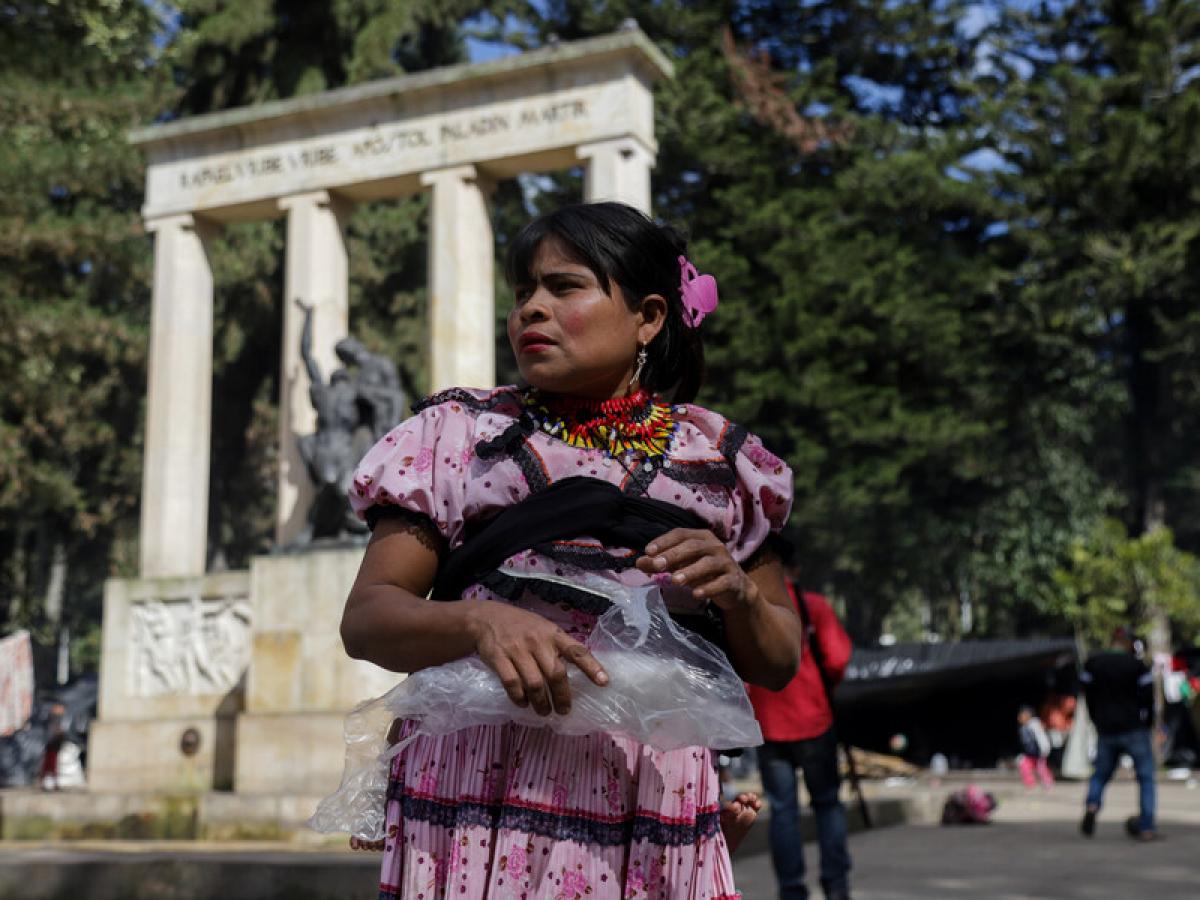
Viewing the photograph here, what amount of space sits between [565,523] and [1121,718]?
10.1 metres

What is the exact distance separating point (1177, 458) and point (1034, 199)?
57.1 feet

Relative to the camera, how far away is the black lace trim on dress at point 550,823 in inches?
79.2

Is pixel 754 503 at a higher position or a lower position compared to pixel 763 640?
higher

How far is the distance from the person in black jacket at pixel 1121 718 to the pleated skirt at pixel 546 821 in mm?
9826

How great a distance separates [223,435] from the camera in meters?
28.2

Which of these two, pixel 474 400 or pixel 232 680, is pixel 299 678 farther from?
pixel 474 400

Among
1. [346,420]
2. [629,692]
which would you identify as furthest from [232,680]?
[629,692]

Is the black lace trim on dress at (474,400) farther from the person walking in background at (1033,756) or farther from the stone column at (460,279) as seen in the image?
the person walking in background at (1033,756)

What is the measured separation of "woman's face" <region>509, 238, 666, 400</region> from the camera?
7.09 ft

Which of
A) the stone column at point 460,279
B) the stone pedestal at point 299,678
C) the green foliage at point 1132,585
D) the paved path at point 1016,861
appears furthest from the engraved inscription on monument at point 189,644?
the green foliage at point 1132,585

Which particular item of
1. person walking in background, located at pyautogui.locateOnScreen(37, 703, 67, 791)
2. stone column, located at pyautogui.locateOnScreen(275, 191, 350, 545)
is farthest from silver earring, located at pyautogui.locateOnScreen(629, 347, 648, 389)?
person walking in background, located at pyautogui.locateOnScreen(37, 703, 67, 791)

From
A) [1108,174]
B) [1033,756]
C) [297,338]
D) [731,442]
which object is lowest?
[1033,756]

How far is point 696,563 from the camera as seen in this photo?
195 cm

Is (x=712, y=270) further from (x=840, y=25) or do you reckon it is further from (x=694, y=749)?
(x=694, y=749)
